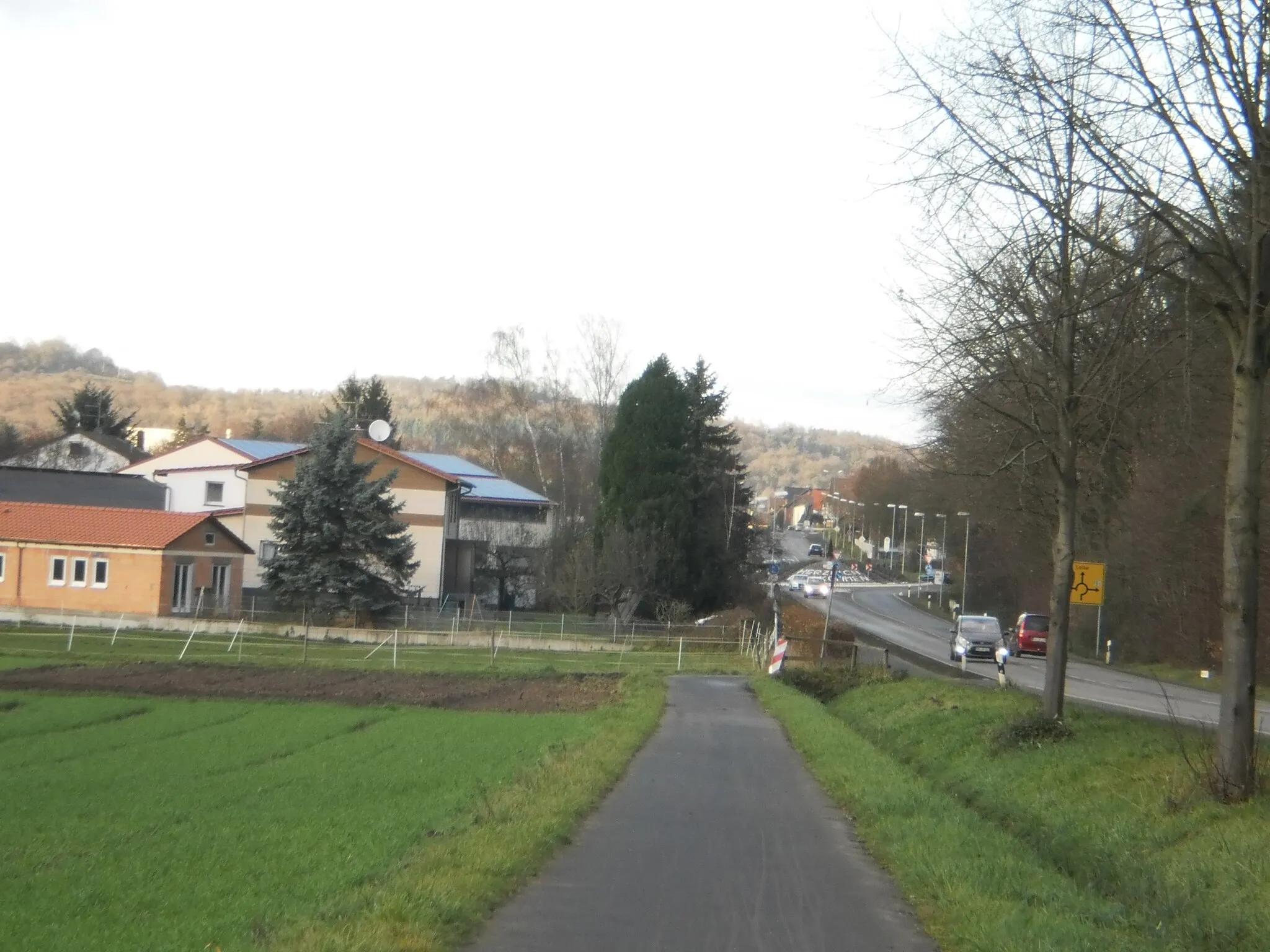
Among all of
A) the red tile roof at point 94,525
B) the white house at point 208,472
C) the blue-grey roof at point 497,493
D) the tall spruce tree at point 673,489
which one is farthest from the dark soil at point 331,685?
the blue-grey roof at point 497,493

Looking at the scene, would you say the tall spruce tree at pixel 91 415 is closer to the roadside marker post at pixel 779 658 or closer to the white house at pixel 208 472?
the white house at pixel 208 472

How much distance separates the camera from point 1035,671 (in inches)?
1614

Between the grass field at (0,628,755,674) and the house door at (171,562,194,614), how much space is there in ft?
18.0

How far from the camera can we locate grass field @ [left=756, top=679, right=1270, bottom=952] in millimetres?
8125

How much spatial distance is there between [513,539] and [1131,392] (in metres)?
54.2

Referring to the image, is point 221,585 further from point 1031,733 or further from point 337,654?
point 1031,733

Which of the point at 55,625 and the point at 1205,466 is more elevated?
the point at 1205,466

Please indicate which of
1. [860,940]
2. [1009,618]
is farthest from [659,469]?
[860,940]

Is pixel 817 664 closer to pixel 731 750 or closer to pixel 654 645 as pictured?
pixel 654 645

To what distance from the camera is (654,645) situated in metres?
49.4

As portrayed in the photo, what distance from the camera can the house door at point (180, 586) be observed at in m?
52.8

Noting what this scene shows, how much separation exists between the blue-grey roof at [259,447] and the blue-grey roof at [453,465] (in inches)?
289

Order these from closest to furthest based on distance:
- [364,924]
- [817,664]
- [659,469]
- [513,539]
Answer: [364,924] < [817,664] < [659,469] < [513,539]

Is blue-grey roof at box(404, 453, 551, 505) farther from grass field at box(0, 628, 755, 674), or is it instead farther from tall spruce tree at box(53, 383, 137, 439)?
tall spruce tree at box(53, 383, 137, 439)
